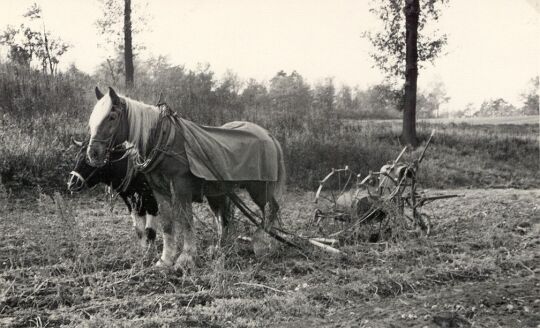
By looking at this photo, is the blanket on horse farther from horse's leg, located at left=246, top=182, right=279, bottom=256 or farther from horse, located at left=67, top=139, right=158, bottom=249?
horse, located at left=67, top=139, right=158, bottom=249

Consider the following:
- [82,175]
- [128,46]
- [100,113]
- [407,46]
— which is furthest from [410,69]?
[100,113]

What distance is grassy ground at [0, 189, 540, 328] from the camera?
405 cm

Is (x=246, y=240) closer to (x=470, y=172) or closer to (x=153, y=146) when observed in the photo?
(x=153, y=146)

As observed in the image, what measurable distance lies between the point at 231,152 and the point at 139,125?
1.08 meters

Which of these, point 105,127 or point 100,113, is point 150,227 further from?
point 100,113

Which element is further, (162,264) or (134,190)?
(134,190)

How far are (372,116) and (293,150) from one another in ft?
56.2

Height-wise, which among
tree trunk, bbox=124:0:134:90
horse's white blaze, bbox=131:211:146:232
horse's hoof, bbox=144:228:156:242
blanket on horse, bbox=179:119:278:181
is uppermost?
tree trunk, bbox=124:0:134:90

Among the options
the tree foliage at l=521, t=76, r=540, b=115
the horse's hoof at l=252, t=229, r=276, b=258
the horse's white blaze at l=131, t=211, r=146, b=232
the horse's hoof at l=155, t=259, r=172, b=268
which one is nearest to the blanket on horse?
the horse's hoof at l=252, t=229, r=276, b=258

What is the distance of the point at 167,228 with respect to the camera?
568 cm

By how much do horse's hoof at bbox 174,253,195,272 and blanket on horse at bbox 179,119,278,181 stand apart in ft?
2.85

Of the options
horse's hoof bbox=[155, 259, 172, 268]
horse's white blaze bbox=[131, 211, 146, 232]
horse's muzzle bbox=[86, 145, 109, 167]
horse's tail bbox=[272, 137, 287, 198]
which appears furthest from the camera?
horse's tail bbox=[272, 137, 287, 198]

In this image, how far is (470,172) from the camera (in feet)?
50.9

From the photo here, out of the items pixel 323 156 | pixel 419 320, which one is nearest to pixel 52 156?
pixel 323 156
